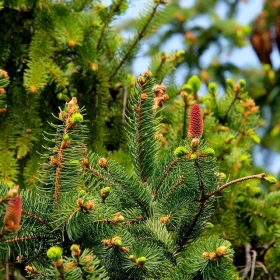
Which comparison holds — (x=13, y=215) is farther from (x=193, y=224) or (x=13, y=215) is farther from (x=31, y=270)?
(x=193, y=224)

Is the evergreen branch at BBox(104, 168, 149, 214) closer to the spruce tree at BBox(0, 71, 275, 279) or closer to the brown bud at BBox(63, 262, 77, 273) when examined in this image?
the spruce tree at BBox(0, 71, 275, 279)

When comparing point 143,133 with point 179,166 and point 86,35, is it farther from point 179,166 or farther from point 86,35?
point 86,35

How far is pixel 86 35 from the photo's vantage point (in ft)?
5.72

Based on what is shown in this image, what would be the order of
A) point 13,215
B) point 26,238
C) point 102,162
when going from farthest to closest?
1. point 102,162
2. point 26,238
3. point 13,215

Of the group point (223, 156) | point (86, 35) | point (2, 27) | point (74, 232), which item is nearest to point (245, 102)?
point (223, 156)

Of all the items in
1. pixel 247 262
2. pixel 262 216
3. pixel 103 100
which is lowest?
pixel 247 262

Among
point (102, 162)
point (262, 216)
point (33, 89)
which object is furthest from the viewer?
point (262, 216)

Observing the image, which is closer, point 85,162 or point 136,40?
point 85,162

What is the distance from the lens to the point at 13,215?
3.04 feet

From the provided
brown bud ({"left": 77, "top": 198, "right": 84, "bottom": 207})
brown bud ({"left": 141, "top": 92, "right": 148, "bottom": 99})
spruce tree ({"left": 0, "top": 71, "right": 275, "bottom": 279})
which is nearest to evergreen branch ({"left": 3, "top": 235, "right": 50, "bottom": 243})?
Result: spruce tree ({"left": 0, "top": 71, "right": 275, "bottom": 279})

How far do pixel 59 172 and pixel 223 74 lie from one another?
3290 millimetres

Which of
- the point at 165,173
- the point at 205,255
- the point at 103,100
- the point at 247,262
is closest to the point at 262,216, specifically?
the point at 247,262

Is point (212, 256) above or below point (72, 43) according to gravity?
above

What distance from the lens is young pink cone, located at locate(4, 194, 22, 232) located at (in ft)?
3.04
